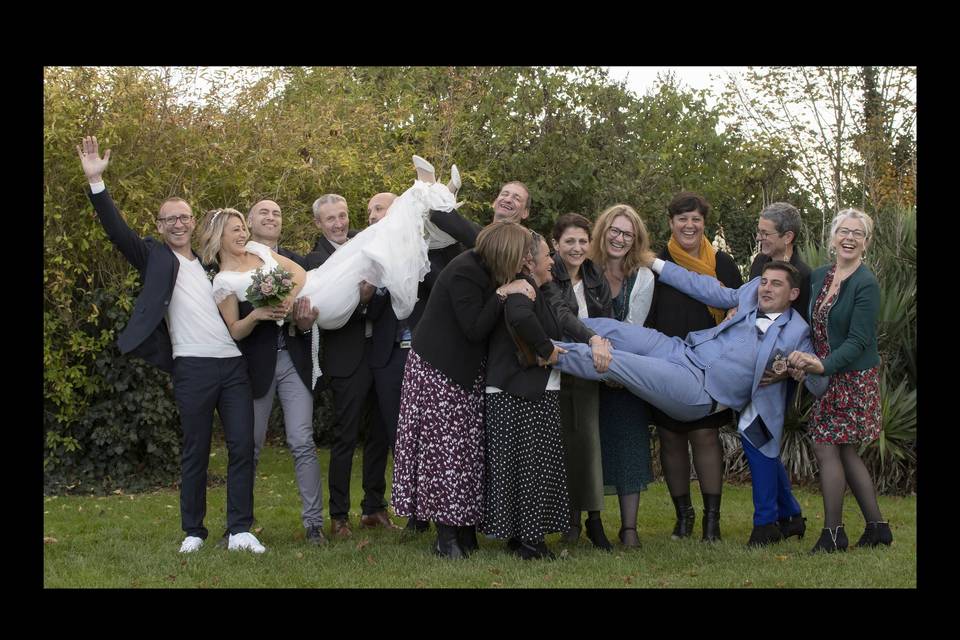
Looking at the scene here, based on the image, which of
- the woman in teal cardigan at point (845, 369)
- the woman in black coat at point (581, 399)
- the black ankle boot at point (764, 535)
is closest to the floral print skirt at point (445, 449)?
the woman in black coat at point (581, 399)

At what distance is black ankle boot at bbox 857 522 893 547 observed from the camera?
6207mm

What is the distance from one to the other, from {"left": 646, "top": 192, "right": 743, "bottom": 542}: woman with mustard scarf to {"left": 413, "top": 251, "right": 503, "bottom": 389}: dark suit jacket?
51.3 inches

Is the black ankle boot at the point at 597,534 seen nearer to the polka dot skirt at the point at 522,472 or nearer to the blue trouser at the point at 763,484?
the polka dot skirt at the point at 522,472

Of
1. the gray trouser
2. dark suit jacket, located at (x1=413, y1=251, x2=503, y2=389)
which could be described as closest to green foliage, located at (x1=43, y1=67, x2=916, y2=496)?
the gray trouser

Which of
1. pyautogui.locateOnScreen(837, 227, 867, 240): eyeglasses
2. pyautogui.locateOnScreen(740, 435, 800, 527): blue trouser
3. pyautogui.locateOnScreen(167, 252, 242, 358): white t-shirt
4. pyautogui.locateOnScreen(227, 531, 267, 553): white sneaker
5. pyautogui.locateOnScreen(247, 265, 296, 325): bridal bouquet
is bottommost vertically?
pyautogui.locateOnScreen(227, 531, 267, 553): white sneaker

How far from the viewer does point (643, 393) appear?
6180 mm

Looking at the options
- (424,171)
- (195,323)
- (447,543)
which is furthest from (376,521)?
(424,171)

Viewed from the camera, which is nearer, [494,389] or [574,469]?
[494,389]

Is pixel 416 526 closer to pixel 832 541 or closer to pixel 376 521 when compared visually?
pixel 376 521

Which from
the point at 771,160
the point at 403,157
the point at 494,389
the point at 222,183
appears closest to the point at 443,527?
the point at 494,389

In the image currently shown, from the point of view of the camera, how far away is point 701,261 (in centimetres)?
666

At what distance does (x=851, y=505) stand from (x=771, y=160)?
9.49 meters

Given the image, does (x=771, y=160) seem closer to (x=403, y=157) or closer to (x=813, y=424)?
(x=403, y=157)

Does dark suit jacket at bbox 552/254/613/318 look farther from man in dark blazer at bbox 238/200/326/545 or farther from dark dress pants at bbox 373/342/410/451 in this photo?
man in dark blazer at bbox 238/200/326/545
